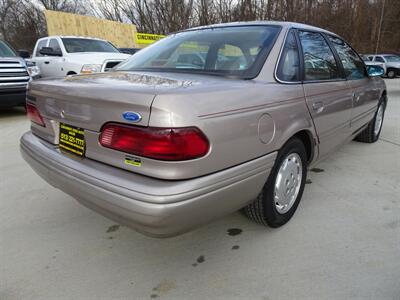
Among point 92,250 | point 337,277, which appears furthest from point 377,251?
point 92,250

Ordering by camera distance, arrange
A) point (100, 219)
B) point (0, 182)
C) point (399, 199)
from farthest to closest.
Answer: point (0, 182) → point (399, 199) → point (100, 219)

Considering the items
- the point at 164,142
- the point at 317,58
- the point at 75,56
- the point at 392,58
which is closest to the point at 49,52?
the point at 75,56

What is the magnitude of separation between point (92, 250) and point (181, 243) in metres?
0.63

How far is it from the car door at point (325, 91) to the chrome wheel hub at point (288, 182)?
361 millimetres

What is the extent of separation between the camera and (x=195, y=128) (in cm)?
163

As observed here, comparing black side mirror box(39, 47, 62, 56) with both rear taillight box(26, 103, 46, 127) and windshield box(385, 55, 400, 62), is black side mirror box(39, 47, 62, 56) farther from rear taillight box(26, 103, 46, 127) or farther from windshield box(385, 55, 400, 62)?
windshield box(385, 55, 400, 62)

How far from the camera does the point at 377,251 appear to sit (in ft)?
7.50

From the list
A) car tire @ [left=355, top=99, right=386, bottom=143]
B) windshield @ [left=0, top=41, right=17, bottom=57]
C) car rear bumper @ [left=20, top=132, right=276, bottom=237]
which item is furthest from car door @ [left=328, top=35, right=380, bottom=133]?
windshield @ [left=0, top=41, right=17, bottom=57]

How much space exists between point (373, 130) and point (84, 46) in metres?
7.05

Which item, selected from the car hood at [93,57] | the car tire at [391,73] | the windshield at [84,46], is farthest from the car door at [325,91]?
the car tire at [391,73]

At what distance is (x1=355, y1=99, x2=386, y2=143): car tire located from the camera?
15.2 feet

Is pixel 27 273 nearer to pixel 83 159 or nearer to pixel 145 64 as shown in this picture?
pixel 83 159

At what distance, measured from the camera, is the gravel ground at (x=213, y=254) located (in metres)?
1.97

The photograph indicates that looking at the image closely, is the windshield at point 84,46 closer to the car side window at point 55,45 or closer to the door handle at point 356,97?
the car side window at point 55,45
